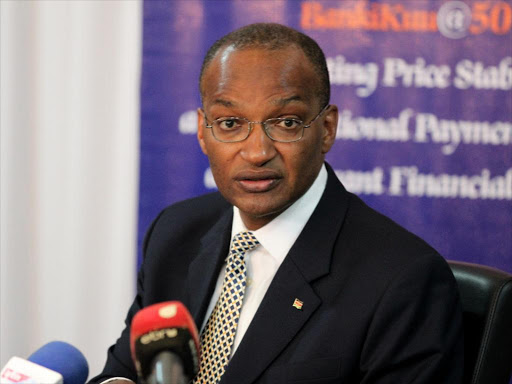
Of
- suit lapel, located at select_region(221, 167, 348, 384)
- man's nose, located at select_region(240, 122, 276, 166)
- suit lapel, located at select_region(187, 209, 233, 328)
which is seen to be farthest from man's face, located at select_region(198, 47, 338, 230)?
suit lapel, located at select_region(187, 209, 233, 328)

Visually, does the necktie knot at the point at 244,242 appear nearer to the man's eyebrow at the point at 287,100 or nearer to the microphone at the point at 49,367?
the man's eyebrow at the point at 287,100

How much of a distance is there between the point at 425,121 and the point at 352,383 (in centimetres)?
174

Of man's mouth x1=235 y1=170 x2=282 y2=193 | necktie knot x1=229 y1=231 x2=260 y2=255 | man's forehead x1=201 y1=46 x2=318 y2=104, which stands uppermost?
man's forehead x1=201 y1=46 x2=318 y2=104

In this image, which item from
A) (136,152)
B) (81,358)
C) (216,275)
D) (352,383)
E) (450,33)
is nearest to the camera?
(81,358)

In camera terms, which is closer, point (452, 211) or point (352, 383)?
point (352, 383)

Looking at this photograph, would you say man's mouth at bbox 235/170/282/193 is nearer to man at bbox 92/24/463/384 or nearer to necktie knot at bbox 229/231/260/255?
man at bbox 92/24/463/384

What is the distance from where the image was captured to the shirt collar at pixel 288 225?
6.53 ft

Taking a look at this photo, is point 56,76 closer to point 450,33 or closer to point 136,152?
point 136,152

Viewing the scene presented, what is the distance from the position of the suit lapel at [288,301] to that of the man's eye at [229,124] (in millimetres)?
337

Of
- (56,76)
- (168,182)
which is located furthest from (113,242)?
(56,76)

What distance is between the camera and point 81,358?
161 cm

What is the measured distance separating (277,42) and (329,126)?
0.28m

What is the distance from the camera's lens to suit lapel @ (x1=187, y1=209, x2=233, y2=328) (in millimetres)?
Result: 2037

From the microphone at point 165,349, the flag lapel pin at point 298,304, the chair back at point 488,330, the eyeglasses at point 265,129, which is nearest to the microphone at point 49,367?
the microphone at point 165,349
